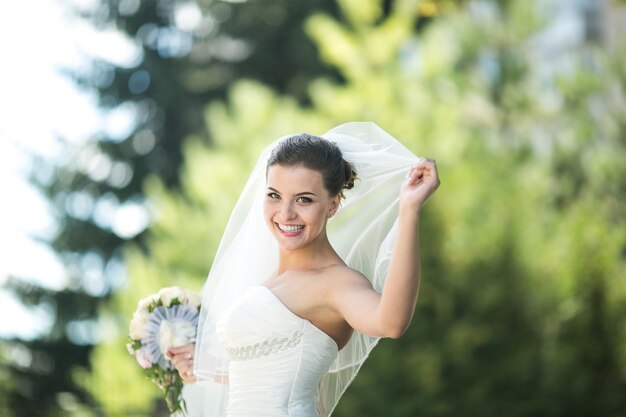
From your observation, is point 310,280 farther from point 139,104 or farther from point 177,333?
point 139,104

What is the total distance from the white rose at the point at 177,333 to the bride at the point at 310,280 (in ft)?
0.55

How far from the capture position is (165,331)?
4.07m

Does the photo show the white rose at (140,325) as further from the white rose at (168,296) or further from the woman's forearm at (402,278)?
the woman's forearm at (402,278)

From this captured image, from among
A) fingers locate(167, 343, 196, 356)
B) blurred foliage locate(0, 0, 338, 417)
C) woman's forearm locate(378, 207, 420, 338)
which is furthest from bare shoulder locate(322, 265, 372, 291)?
blurred foliage locate(0, 0, 338, 417)

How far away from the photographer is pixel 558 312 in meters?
12.7

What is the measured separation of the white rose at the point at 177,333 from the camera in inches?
159

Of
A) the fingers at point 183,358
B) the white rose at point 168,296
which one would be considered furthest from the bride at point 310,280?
the white rose at point 168,296

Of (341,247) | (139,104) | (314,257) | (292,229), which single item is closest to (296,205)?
(292,229)

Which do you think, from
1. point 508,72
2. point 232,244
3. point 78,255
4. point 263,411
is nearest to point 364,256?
point 232,244

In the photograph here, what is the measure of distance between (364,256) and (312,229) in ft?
1.61

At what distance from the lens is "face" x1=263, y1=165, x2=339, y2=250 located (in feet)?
11.2

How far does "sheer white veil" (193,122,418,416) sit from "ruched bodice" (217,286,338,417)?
28 centimetres

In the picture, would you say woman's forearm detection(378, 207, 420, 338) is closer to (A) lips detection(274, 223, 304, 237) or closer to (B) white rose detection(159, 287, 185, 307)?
(A) lips detection(274, 223, 304, 237)

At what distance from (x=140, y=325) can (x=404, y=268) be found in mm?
1436
